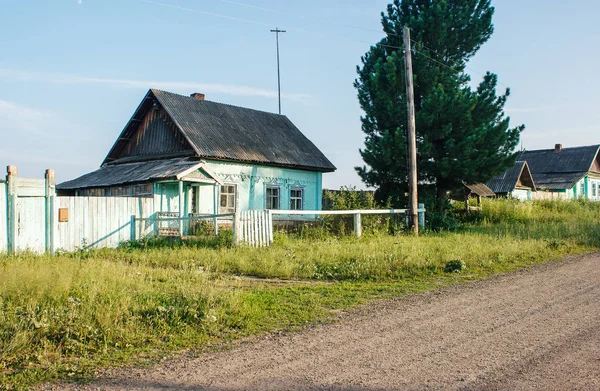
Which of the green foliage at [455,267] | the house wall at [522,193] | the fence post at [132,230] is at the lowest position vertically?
the green foliage at [455,267]

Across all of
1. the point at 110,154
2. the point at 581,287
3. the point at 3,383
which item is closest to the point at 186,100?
the point at 110,154

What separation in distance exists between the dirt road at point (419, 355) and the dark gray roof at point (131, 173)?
38.7 ft

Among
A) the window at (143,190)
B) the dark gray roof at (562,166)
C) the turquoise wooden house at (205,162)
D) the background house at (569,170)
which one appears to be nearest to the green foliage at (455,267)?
the turquoise wooden house at (205,162)

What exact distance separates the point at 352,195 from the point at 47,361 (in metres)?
16.8

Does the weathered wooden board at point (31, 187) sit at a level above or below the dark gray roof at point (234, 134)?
below

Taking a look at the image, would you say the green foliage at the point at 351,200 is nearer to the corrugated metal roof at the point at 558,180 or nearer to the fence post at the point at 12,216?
the fence post at the point at 12,216

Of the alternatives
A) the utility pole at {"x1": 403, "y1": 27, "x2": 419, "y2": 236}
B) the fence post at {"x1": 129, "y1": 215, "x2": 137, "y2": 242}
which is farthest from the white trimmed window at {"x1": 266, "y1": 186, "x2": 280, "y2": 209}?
the fence post at {"x1": 129, "y1": 215, "x2": 137, "y2": 242}

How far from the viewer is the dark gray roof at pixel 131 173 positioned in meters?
17.8

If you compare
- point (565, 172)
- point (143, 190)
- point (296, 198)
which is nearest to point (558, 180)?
point (565, 172)

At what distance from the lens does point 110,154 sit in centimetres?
2380

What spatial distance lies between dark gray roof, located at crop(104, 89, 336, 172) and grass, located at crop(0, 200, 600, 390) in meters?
7.38

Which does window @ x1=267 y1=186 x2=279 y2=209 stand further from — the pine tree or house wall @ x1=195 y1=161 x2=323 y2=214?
the pine tree

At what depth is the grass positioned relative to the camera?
5352mm

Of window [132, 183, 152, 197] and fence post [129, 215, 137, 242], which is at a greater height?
window [132, 183, 152, 197]
